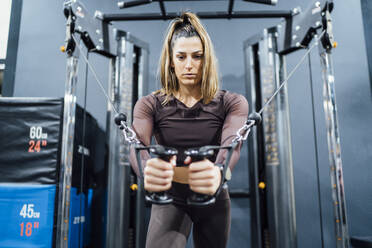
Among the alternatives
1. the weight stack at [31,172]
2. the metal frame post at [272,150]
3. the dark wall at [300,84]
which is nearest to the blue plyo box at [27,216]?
the weight stack at [31,172]

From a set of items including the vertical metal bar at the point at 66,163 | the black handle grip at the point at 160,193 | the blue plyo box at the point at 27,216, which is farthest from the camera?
the blue plyo box at the point at 27,216

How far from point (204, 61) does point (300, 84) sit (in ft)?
5.04

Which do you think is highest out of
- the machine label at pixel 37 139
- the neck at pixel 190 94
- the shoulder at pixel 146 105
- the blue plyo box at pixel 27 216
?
the neck at pixel 190 94

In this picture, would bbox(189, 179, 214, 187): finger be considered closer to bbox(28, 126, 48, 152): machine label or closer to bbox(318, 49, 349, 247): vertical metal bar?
bbox(318, 49, 349, 247): vertical metal bar

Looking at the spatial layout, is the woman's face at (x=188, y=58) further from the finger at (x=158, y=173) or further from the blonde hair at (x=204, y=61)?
the finger at (x=158, y=173)

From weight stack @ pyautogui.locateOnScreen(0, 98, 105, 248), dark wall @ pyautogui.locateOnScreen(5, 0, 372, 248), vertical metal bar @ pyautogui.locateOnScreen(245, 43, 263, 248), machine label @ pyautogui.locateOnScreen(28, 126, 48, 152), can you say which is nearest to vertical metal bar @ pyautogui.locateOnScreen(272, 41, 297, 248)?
vertical metal bar @ pyautogui.locateOnScreen(245, 43, 263, 248)

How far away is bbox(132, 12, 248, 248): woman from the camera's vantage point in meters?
0.93

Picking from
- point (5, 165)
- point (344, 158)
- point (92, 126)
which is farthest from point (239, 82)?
point (5, 165)

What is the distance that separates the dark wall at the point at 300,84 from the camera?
213 centimetres

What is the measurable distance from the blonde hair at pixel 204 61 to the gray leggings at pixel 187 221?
1.18 feet

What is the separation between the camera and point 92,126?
2184 millimetres

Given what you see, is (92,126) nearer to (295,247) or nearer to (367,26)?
(295,247)

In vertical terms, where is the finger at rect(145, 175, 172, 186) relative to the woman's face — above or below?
below

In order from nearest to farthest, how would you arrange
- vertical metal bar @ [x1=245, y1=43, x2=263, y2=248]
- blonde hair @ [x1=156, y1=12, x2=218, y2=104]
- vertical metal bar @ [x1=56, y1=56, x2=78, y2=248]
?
blonde hair @ [x1=156, y1=12, x2=218, y2=104]
vertical metal bar @ [x1=56, y1=56, x2=78, y2=248]
vertical metal bar @ [x1=245, y1=43, x2=263, y2=248]
